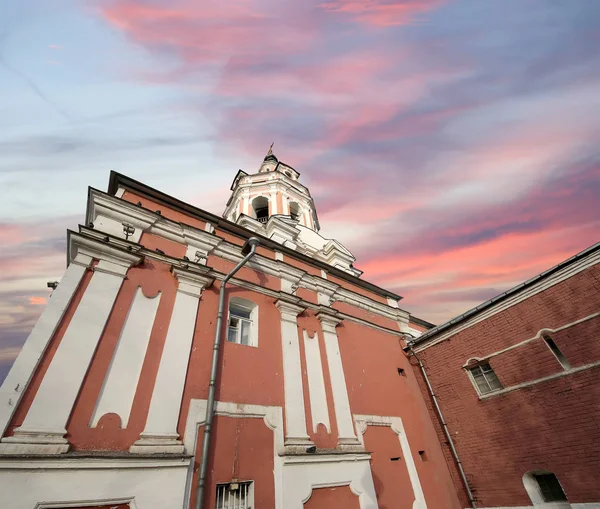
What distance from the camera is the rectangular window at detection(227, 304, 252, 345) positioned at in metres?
8.63

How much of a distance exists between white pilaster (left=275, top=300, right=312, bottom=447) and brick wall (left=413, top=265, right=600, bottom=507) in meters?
6.63

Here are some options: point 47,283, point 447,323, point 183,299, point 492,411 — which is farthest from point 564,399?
point 47,283

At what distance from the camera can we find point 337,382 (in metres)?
9.59

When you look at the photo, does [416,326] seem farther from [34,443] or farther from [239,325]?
[34,443]

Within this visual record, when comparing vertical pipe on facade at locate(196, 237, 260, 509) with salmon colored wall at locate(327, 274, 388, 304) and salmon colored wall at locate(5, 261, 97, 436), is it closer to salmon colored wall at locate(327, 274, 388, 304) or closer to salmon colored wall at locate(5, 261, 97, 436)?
salmon colored wall at locate(5, 261, 97, 436)

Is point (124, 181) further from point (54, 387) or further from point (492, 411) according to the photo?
point (492, 411)

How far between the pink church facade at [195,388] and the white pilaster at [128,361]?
2 cm

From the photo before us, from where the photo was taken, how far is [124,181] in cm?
918

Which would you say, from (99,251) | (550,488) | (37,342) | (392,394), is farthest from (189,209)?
(550,488)

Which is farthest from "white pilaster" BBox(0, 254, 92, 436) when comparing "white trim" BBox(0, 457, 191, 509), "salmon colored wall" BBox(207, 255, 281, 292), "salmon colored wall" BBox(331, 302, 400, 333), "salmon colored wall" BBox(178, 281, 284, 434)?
"salmon colored wall" BBox(331, 302, 400, 333)

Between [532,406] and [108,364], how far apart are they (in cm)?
1188

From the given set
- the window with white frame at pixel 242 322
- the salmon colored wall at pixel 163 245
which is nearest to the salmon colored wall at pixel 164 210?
the salmon colored wall at pixel 163 245

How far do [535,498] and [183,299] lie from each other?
11812 millimetres

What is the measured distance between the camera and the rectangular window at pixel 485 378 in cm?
1016
